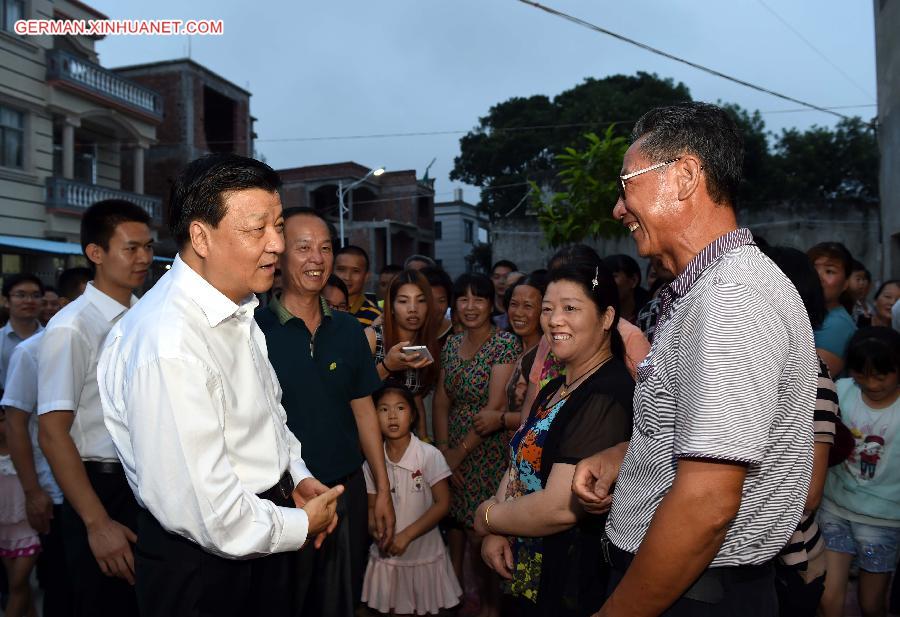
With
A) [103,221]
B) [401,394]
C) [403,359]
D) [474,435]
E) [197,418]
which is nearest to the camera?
[197,418]

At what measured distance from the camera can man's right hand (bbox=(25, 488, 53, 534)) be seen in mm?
3477

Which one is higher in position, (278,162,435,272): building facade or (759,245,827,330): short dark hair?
(278,162,435,272): building facade

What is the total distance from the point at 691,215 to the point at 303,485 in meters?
1.60

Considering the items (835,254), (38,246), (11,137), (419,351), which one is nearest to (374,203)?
(11,137)

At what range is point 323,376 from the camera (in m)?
3.33

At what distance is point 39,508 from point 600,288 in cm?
300

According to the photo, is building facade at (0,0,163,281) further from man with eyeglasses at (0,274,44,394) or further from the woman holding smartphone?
the woman holding smartphone

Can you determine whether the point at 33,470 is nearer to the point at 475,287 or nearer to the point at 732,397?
the point at 475,287

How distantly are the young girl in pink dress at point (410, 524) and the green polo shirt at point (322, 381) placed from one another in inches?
36.9

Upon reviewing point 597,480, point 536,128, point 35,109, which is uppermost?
point 536,128

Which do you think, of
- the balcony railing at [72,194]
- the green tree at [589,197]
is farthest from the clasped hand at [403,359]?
the balcony railing at [72,194]

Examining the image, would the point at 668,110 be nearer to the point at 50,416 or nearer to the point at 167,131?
the point at 50,416

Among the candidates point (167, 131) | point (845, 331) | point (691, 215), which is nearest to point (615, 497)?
point (691, 215)

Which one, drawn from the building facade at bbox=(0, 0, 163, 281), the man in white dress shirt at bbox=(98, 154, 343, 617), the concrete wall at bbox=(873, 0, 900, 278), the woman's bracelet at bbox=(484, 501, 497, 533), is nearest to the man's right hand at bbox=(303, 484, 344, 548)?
the man in white dress shirt at bbox=(98, 154, 343, 617)
